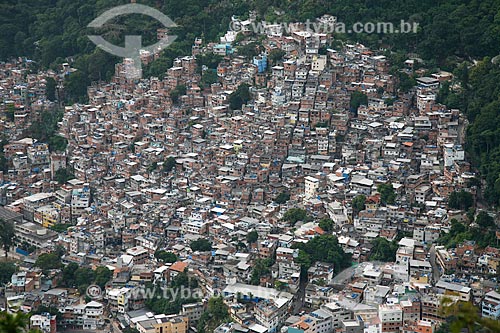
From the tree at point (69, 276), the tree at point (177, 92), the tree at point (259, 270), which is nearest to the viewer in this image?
the tree at point (259, 270)

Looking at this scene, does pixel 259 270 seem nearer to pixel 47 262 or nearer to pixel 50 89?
pixel 47 262

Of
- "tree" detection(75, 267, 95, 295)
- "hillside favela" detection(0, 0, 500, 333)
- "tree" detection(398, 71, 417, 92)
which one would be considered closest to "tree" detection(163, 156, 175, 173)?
"hillside favela" detection(0, 0, 500, 333)

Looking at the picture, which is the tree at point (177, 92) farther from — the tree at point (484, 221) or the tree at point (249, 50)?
the tree at point (484, 221)

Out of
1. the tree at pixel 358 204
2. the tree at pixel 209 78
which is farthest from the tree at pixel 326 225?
the tree at pixel 209 78

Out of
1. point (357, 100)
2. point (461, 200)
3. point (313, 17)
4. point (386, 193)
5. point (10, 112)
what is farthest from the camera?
point (313, 17)

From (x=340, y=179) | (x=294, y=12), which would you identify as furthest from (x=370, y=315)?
(x=294, y=12)

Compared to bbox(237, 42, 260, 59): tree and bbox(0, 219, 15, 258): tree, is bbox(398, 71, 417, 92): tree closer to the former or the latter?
bbox(237, 42, 260, 59): tree

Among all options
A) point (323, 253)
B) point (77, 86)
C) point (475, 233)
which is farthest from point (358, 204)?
point (77, 86)
